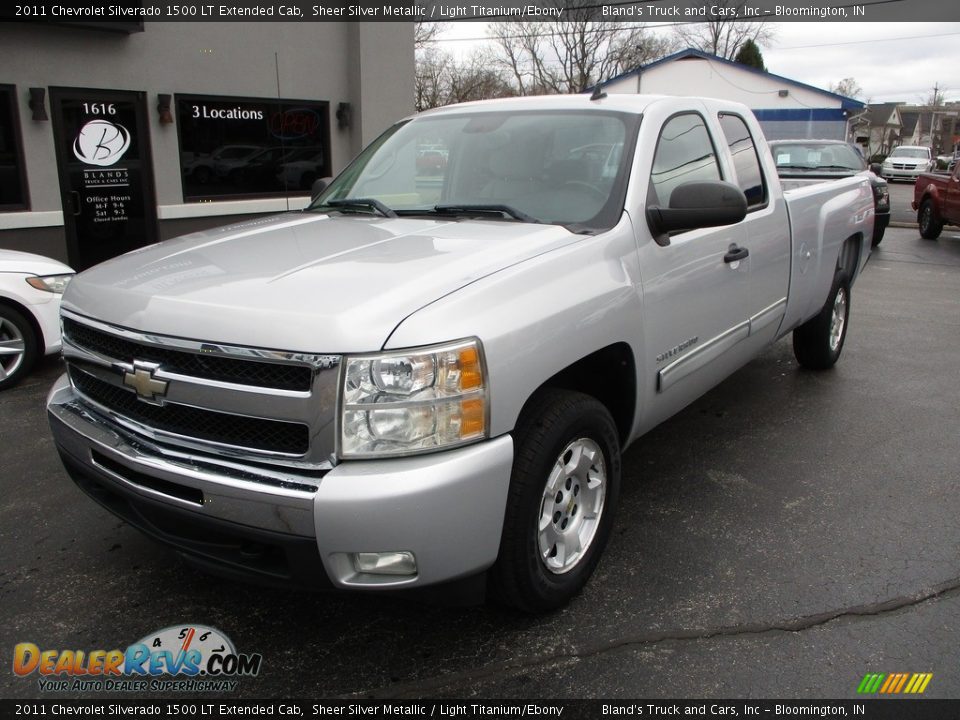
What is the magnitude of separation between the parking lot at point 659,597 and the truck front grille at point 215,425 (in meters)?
0.55

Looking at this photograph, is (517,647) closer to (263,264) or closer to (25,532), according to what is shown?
(263,264)

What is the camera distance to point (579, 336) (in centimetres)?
281

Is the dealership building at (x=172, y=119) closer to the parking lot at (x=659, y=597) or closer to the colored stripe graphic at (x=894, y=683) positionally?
the parking lot at (x=659, y=597)

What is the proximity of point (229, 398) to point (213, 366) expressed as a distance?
0.40 ft

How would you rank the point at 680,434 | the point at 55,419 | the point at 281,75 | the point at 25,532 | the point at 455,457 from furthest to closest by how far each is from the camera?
the point at 281,75
the point at 680,434
the point at 25,532
the point at 55,419
the point at 455,457

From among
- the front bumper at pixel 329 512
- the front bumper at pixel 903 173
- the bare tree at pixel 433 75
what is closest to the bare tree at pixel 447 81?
the bare tree at pixel 433 75

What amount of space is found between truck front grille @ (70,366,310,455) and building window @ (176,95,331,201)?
8055 millimetres

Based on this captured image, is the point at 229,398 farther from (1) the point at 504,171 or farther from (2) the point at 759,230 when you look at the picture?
(2) the point at 759,230

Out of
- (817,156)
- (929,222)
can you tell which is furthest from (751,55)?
(817,156)

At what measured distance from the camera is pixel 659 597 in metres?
3.12

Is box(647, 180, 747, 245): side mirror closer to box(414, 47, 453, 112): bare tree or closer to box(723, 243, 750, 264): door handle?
box(723, 243, 750, 264): door handle

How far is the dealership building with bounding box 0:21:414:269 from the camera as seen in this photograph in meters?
8.91

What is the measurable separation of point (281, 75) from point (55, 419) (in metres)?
9.06

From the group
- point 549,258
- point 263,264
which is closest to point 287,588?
point 263,264
